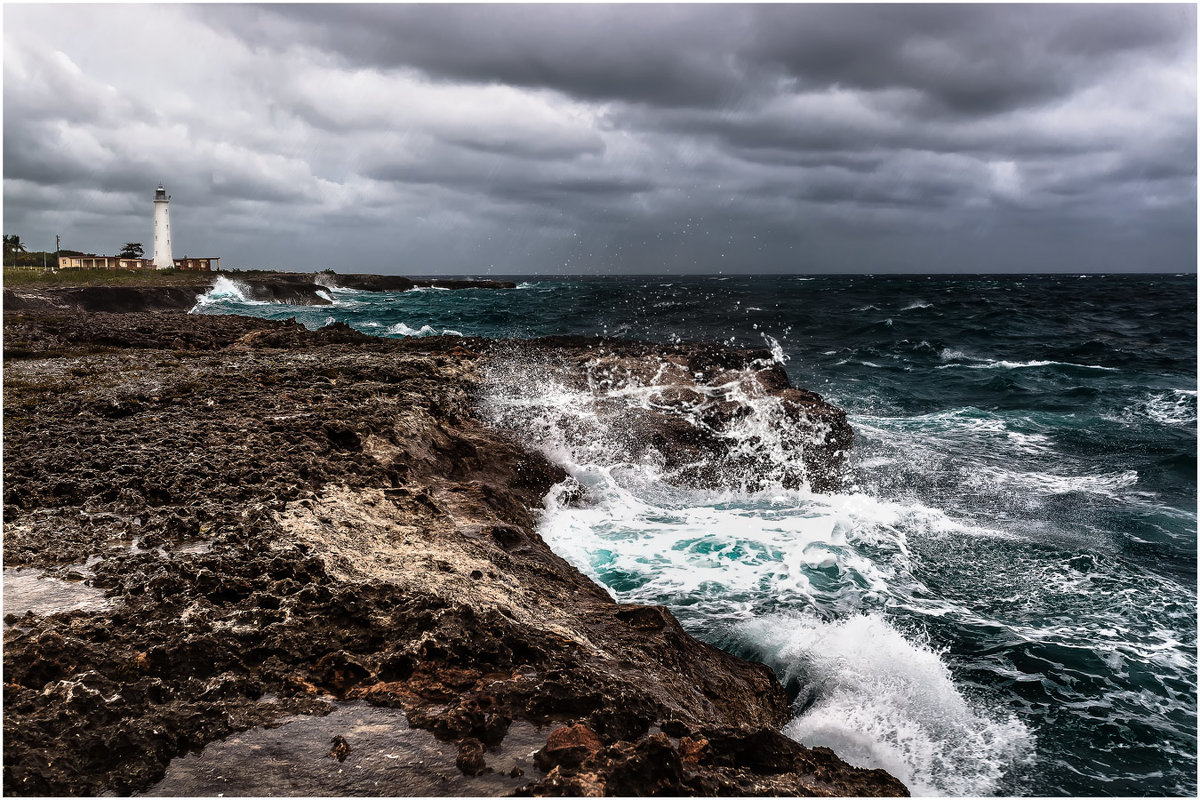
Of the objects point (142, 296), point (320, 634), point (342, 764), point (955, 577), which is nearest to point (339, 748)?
point (342, 764)

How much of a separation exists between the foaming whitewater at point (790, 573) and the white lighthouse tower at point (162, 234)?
64435mm

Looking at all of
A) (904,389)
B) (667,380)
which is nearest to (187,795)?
(667,380)

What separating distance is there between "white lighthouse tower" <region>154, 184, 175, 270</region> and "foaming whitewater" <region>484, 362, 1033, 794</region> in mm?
64435

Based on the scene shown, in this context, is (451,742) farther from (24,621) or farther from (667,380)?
(667,380)

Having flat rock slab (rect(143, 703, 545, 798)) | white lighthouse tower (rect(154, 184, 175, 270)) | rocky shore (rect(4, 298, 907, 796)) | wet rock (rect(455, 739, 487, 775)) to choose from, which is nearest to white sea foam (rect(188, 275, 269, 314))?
white lighthouse tower (rect(154, 184, 175, 270))

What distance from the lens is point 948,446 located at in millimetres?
15078

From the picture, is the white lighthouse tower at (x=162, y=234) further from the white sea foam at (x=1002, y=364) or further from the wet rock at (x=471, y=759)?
the wet rock at (x=471, y=759)

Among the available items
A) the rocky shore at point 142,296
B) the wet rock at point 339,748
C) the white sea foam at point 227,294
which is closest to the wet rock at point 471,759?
the wet rock at point 339,748

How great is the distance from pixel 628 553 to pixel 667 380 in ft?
23.3

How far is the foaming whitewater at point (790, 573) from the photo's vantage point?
5.27 m

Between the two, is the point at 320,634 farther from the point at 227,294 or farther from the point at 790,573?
the point at 227,294

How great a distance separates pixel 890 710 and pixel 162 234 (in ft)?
245

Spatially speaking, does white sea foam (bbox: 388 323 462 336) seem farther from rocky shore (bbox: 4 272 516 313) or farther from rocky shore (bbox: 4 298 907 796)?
rocky shore (bbox: 4 298 907 796)

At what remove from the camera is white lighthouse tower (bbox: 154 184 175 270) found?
208ft
